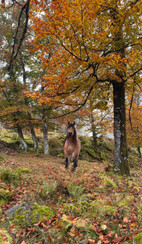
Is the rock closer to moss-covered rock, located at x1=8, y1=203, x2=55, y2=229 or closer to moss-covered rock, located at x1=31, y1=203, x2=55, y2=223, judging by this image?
moss-covered rock, located at x1=8, y1=203, x2=55, y2=229

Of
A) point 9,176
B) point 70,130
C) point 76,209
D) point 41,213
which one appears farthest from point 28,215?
point 70,130

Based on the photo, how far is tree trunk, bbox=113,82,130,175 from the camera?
27.6ft

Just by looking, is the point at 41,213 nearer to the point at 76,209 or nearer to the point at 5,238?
the point at 76,209

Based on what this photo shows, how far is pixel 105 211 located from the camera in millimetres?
3889

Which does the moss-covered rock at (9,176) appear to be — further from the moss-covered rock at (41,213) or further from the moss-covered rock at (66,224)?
the moss-covered rock at (66,224)

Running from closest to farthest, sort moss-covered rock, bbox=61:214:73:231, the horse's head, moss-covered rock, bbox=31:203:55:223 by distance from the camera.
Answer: moss-covered rock, bbox=61:214:73:231, moss-covered rock, bbox=31:203:55:223, the horse's head

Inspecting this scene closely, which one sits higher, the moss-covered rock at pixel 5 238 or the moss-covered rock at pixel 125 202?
the moss-covered rock at pixel 5 238

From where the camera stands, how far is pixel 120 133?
857 cm

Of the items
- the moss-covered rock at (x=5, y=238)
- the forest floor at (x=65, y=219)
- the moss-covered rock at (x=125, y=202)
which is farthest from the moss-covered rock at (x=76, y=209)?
the moss-covered rock at (x=5, y=238)

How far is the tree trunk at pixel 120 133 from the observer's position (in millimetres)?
8419

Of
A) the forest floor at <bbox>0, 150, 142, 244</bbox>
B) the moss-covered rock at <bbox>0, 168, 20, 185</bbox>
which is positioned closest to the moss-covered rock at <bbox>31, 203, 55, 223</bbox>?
the forest floor at <bbox>0, 150, 142, 244</bbox>

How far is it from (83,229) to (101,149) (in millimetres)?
18240

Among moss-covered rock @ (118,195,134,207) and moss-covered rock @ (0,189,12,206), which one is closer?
moss-covered rock @ (118,195,134,207)

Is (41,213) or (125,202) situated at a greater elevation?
(41,213)
